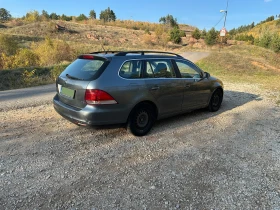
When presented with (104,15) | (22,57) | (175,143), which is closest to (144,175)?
(175,143)

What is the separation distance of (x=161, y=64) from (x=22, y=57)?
58.7 ft

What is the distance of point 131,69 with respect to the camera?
4.38 meters

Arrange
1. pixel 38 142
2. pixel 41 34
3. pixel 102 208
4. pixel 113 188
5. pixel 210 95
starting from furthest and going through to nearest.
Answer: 1. pixel 41 34
2. pixel 210 95
3. pixel 38 142
4. pixel 113 188
5. pixel 102 208

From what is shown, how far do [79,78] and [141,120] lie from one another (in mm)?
1447

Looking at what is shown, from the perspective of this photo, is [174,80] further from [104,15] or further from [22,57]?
[104,15]

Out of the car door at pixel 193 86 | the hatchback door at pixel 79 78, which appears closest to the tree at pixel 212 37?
the car door at pixel 193 86

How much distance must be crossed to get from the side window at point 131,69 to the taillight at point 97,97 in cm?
51

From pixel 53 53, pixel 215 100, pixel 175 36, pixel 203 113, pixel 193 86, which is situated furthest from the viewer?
pixel 175 36

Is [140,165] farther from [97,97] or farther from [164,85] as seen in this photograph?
[164,85]

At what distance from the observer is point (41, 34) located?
48.9m

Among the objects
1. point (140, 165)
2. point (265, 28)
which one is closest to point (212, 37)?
point (265, 28)

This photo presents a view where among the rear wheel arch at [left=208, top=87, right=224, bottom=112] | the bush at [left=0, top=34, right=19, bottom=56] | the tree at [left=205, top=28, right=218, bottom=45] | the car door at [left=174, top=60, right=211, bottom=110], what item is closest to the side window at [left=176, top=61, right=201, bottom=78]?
the car door at [left=174, top=60, right=211, bottom=110]

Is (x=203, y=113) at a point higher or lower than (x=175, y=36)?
lower

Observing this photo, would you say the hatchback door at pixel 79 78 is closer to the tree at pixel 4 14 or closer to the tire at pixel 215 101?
the tire at pixel 215 101
